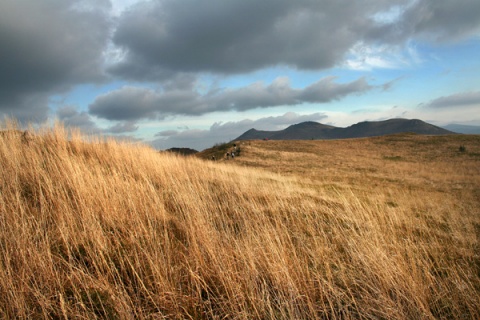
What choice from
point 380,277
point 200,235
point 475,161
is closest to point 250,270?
point 200,235

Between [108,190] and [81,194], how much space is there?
0.47 m

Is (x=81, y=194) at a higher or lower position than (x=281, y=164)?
higher

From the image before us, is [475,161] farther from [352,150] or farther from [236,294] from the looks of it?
[236,294]

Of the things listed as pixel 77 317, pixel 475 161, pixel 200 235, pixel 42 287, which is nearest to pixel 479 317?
pixel 200 235

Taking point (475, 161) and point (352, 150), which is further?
point (352, 150)

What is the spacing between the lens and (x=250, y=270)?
8.96ft

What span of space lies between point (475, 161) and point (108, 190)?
39059 mm

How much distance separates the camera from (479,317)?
2566 mm

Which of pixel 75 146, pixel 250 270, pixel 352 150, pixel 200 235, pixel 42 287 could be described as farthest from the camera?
pixel 352 150

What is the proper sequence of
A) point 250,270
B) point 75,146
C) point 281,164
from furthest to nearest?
point 281,164, point 75,146, point 250,270

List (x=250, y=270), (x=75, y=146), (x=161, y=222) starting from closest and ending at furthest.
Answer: (x=250, y=270) < (x=161, y=222) < (x=75, y=146)

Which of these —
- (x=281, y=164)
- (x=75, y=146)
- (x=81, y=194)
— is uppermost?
(x=75, y=146)

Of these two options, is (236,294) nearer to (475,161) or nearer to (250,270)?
(250,270)

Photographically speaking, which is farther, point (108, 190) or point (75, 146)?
point (75, 146)
